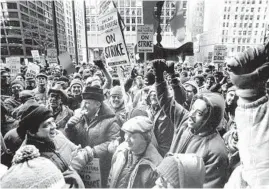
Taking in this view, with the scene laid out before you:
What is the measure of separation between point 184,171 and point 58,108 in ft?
5.28

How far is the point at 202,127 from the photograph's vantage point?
177 cm

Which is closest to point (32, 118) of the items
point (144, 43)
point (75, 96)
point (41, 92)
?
point (41, 92)

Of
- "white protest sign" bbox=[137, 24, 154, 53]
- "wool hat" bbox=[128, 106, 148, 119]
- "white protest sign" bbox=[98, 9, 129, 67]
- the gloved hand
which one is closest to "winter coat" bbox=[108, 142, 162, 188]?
"wool hat" bbox=[128, 106, 148, 119]

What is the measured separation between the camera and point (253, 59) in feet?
4.79

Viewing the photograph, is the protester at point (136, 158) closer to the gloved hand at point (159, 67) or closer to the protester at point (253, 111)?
Result: the gloved hand at point (159, 67)

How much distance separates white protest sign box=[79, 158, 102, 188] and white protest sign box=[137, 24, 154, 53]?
1.51m

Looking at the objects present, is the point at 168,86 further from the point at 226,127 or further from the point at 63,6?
the point at 63,6

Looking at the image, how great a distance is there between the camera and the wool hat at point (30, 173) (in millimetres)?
1306

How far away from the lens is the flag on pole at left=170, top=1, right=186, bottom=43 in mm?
2121

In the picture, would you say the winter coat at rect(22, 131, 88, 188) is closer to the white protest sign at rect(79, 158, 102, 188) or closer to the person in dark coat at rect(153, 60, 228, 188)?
the white protest sign at rect(79, 158, 102, 188)

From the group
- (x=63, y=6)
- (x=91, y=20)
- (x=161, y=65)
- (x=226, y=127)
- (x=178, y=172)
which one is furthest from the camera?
(x=91, y=20)

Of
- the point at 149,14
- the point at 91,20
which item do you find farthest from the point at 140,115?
the point at 91,20

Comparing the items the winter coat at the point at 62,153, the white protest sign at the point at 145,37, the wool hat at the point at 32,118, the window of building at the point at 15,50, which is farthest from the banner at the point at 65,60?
the window of building at the point at 15,50

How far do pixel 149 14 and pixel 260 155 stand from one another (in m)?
1.72
